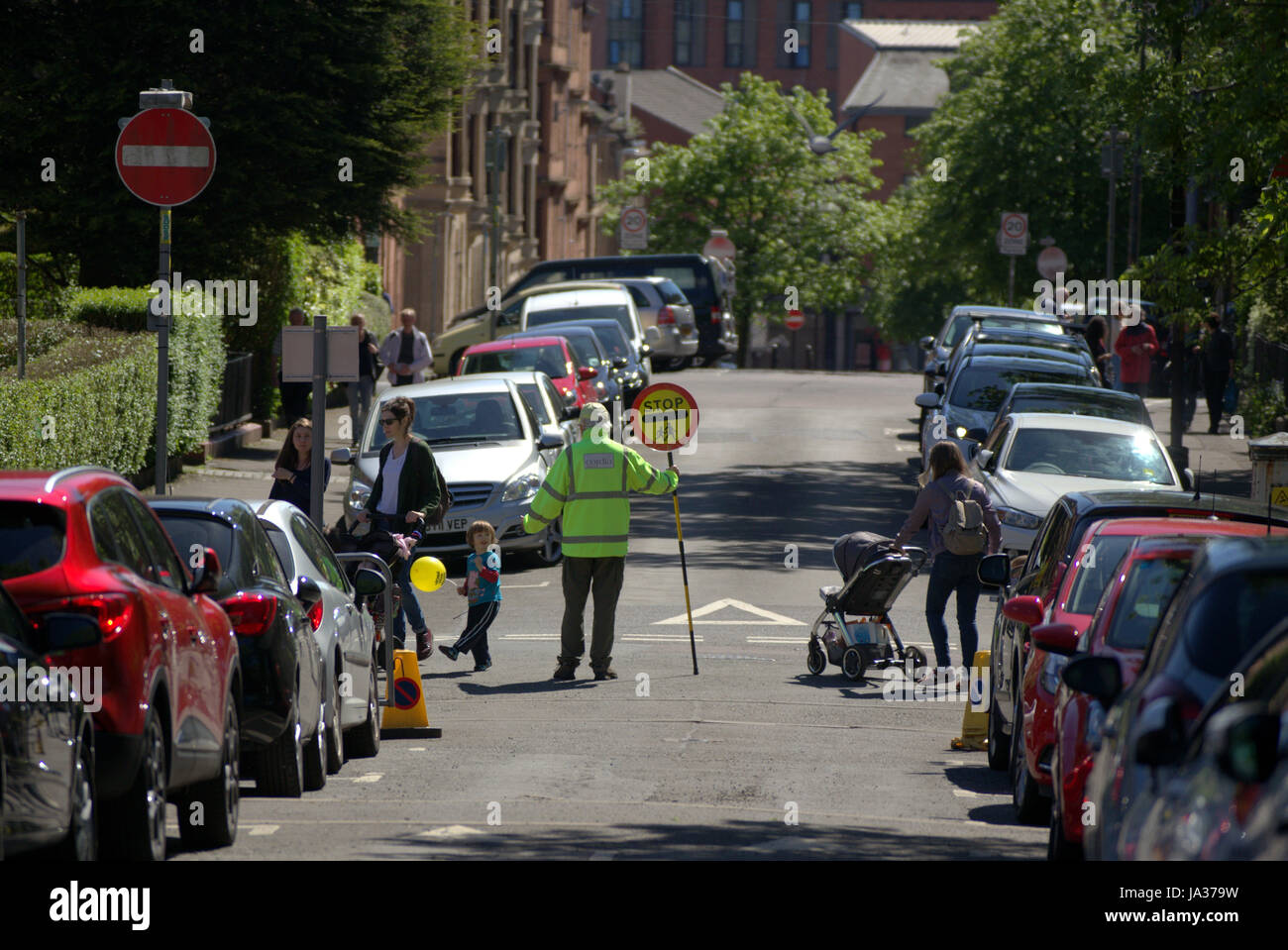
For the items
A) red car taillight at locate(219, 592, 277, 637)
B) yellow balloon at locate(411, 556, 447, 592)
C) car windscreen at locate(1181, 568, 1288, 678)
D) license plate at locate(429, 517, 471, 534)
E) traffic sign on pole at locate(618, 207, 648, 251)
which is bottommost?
license plate at locate(429, 517, 471, 534)

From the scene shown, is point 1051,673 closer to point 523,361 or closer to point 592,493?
point 592,493

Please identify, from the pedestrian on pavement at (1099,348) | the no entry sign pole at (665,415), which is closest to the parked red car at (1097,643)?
the no entry sign pole at (665,415)

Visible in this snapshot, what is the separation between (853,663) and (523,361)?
49.8ft

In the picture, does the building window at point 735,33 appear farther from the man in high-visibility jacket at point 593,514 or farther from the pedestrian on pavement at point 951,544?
the pedestrian on pavement at point 951,544

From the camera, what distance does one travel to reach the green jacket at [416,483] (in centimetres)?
1658

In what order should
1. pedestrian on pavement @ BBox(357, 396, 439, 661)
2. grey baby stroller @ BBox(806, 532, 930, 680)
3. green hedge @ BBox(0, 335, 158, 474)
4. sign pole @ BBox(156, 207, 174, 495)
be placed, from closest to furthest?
sign pole @ BBox(156, 207, 174, 495), grey baby stroller @ BBox(806, 532, 930, 680), pedestrian on pavement @ BBox(357, 396, 439, 661), green hedge @ BBox(0, 335, 158, 474)

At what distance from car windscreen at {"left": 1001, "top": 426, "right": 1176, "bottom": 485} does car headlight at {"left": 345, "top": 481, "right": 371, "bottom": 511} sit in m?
6.00

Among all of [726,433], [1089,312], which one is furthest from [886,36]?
[726,433]

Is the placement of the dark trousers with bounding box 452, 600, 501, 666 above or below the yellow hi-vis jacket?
below

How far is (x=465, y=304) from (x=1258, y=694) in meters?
57.0

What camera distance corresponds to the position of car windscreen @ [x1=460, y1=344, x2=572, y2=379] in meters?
30.5

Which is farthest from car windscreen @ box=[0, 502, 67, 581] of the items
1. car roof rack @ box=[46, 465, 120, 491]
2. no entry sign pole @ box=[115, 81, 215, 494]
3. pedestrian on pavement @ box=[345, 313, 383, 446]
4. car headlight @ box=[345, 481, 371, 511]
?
pedestrian on pavement @ box=[345, 313, 383, 446]

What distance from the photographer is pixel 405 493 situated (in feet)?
54.4

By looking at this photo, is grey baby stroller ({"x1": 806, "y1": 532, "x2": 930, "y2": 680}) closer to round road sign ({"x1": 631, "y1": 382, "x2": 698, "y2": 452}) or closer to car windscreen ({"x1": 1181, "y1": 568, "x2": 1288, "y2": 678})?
round road sign ({"x1": 631, "y1": 382, "x2": 698, "y2": 452})
